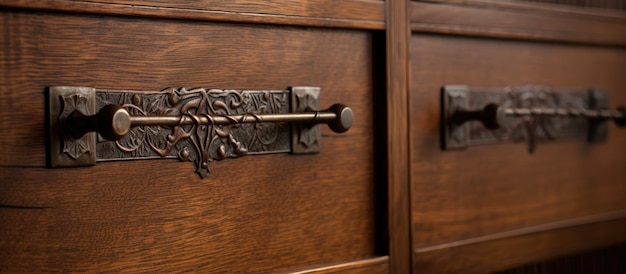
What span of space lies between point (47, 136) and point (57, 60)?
53 mm

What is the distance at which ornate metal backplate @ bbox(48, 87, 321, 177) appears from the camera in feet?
1.69

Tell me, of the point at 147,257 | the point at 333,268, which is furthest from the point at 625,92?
the point at 147,257

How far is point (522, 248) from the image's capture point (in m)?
0.83

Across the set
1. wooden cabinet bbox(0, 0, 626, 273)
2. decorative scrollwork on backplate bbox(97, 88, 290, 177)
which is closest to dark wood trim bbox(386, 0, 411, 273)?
wooden cabinet bbox(0, 0, 626, 273)

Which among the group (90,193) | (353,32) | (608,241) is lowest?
(608,241)

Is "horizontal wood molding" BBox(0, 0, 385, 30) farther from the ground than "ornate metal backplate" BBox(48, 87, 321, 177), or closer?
farther from the ground

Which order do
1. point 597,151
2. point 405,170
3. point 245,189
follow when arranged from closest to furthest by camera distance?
point 245,189 < point 405,170 < point 597,151

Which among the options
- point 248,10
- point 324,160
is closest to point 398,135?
point 324,160

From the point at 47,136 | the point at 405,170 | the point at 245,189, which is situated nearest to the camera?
the point at 47,136

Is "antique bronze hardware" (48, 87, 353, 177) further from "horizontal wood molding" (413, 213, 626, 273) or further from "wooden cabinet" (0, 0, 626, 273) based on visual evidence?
"horizontal wood molding" (413, 213, 626, 273)

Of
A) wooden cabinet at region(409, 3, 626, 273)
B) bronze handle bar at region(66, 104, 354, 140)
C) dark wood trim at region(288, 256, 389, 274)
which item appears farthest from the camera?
wooden cabinet at region(409, 3, 626, 273)

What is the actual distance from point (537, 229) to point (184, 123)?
48cm

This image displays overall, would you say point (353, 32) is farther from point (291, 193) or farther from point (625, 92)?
point (625, 92)

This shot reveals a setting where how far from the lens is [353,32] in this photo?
2.25 ft
